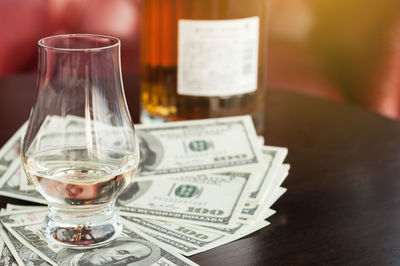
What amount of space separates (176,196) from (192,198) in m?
0.02

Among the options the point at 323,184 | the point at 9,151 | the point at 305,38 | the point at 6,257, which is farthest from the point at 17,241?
the point at 305,38

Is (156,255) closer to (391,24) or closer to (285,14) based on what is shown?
(391,24)

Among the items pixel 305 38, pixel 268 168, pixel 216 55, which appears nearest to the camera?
pixel 268 168

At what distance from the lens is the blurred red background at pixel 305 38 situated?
1514mm

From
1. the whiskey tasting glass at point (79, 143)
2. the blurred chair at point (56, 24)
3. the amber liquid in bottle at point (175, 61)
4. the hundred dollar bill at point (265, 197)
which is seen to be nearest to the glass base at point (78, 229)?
the whiskey tasting glass at point (79, 143)

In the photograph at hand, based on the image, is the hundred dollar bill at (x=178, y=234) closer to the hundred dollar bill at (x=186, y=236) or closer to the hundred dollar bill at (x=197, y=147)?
the hundred dollar bill at (x=186, y=236)

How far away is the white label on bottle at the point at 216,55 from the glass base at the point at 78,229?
1.18 ft

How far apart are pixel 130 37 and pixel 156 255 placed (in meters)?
1.09

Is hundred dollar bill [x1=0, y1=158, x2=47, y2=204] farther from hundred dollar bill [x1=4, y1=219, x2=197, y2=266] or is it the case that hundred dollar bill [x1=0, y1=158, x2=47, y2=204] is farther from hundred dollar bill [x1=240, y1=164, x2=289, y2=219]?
hundred dollar bill [x1=240, y1=164, x2=289, y2=219]

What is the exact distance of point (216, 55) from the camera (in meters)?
0.93

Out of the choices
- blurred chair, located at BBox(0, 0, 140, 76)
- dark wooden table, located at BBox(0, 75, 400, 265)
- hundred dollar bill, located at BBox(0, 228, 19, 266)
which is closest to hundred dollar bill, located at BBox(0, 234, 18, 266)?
hundred dollar bill, located at BBox(0, 228, 19, 266)

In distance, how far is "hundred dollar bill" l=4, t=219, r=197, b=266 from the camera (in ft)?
1.90

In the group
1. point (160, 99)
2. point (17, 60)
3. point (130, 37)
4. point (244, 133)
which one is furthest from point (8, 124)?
point (130, 37)

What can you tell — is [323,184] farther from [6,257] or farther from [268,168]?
[6,257]
